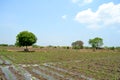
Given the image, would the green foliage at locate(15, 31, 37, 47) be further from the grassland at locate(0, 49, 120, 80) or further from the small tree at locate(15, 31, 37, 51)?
the grassland at locate(0, 49, 120, 80)

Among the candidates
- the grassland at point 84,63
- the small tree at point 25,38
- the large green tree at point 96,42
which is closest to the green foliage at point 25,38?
the small tree at point 25,38

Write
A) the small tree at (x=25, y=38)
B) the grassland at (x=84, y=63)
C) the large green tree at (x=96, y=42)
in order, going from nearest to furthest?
1. the grassland at (x=84, y=63)
2. the small tree at (x=25, y=38)
3. the large green tree at (x=96, y=42)

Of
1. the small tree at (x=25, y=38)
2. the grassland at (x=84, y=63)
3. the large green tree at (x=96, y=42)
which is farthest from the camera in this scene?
the large green tree at (x=96, y=42)

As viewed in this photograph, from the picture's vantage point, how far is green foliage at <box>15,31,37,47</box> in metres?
50.3

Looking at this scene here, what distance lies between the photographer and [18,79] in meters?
11.8

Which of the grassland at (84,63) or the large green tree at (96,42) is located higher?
the large green tree at (96,42)

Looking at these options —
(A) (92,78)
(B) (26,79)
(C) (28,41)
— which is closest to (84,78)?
(A) (92,78)

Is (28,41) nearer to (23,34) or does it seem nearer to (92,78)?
(23,34)

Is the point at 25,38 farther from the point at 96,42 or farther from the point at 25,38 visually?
the point at 96,42

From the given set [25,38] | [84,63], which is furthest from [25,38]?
[84,63]

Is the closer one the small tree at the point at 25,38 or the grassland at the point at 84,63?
the grassland at the point at 84,63

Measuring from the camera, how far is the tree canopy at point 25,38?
165 ft

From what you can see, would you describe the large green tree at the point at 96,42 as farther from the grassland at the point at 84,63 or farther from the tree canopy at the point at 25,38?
the grassland at the point at 84,63

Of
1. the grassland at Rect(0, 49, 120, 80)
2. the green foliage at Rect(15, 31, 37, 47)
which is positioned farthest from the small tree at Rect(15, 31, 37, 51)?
the grassland at Rect(0, 49, 120, 80)
